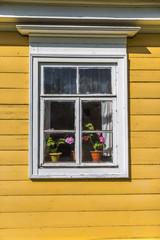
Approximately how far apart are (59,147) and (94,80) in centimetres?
87

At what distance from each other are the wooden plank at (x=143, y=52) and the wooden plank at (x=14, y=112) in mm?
1345

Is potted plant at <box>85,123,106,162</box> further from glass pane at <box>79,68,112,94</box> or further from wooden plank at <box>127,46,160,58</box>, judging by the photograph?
wooden plank at <box>127,46,160,58</box>

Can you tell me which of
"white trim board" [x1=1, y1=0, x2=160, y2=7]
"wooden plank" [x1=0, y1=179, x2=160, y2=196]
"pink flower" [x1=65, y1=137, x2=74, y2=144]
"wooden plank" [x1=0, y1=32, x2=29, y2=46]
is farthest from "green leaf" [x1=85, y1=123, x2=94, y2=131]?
"white trim board" [x1=1, y1=0, x2=160, y2=7]

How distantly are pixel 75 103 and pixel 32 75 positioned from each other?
0.57 m

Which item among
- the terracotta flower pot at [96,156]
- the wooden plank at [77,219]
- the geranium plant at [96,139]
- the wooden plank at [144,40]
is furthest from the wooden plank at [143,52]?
the wooden plank at [77,219]

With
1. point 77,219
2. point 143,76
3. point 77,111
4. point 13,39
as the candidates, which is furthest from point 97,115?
point 13,39

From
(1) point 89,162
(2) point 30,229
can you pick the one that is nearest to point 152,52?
(1) point 89,162

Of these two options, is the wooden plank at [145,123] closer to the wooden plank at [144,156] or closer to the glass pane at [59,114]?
the wooden plank at [144,156]

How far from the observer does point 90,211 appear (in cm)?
284

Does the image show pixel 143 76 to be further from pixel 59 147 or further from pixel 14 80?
pixel 14 80

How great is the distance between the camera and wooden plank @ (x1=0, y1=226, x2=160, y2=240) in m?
2.80

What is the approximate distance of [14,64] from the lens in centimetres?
289

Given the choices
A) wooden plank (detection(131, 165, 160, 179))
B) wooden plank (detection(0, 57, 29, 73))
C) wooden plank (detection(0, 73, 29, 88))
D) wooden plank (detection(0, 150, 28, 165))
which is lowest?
wooden plank (detection(131, 165, 160, 179))

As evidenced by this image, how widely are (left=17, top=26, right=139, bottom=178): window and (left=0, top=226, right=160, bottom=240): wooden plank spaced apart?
1.96ft
